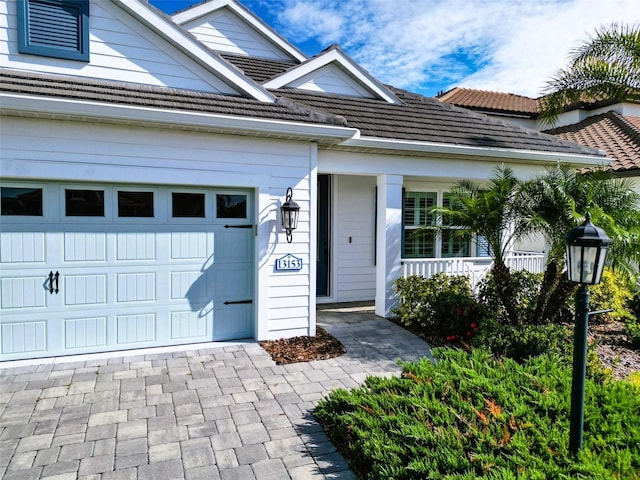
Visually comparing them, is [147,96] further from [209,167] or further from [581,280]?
[581,280]

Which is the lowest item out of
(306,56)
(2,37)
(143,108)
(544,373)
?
(544,373)

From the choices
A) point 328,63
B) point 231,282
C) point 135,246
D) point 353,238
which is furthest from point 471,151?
point 135,246

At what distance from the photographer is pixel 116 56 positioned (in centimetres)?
547

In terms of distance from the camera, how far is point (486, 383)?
3.70m

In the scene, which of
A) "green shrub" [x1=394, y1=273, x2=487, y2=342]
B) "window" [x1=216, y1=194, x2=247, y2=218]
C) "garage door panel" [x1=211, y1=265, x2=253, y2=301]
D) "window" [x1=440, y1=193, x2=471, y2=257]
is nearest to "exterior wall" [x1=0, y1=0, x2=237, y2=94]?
"window" [x1=216, y1=194, x2=247, y2=218]

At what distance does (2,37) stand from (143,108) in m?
1.91

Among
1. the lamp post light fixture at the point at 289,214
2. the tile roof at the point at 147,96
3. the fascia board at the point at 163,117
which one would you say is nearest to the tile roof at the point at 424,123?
the fascia board at the point at 163,117

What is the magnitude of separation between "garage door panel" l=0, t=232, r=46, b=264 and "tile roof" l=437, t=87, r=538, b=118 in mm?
14340

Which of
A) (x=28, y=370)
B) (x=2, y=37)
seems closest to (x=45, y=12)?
(x=2, y=37)

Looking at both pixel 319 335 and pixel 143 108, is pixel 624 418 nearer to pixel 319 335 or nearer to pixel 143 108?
pixel 319 335

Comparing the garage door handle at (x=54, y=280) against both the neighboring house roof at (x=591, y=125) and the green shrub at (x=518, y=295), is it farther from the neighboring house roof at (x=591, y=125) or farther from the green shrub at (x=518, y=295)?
the neighboring house roof at (x=591, y=125)

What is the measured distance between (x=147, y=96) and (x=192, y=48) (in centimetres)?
103

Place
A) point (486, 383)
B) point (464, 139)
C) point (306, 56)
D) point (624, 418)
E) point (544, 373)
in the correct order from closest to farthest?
point (624, 418)
point (486, 383)
point (544, 373)
point (464, 139)
point (306, 56)

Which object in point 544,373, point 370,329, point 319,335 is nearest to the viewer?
point 544,373
